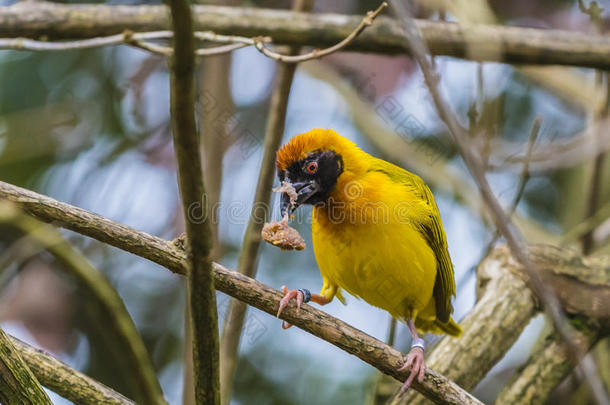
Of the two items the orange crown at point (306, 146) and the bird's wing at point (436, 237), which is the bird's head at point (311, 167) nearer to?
the orange crown at point (306, 146)

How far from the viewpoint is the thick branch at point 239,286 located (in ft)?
7.42

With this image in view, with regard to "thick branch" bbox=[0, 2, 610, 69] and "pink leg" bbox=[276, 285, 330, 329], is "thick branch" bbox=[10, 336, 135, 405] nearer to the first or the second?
"pink leg" bbox=[276, 285, 330, 329]

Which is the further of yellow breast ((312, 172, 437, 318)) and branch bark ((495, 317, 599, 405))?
branch bark ((495, 317, 599, 405))

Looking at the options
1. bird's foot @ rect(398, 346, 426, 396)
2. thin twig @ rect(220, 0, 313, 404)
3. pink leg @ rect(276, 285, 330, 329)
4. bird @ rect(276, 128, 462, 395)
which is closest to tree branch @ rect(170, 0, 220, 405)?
pink leg @ rect(276, 285, 330, 329)

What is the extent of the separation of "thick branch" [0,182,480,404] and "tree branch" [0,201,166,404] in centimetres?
130

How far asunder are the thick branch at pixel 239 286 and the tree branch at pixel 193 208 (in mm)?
258

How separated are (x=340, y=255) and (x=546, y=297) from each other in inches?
80.3

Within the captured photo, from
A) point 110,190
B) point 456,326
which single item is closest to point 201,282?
point 456,326

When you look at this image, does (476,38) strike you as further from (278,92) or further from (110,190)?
(110,190)

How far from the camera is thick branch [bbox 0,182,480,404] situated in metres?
2.26

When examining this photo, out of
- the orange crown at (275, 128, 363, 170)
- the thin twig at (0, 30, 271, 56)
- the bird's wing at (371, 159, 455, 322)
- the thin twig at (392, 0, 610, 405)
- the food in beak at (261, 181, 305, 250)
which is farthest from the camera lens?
the bird's wing at (371, 159, 455, 322)

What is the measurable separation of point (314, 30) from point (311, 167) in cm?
85

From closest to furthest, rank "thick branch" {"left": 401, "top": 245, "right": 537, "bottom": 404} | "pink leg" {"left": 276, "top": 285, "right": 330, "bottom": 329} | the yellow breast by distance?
"pink leg" {"left": 276, "top": 285, "right": 330, "bottom": 329} → the yellow breast → "thick branch" {"left": 401, "top": 245, "right": 537, "bottom": 404}

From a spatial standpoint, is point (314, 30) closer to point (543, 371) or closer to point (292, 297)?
point (292, 297)
